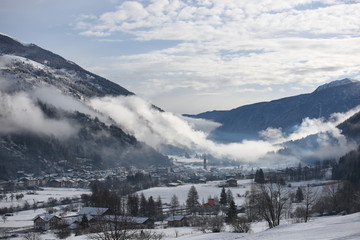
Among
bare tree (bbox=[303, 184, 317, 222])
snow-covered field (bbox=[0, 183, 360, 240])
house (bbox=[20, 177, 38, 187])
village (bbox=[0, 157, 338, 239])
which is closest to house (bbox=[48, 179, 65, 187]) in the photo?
village (bbox=[0, 157, 338, 239])

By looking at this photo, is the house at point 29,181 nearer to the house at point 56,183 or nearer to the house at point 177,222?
the house at point 56,183

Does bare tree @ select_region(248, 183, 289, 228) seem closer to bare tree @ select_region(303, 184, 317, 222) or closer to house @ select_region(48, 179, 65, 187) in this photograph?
bare tree @ select_region(303, 184, 317, 222)

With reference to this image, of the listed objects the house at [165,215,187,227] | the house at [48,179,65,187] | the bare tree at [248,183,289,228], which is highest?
the bare tree at [248,183,289,228]

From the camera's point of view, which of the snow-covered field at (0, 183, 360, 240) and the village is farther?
the village

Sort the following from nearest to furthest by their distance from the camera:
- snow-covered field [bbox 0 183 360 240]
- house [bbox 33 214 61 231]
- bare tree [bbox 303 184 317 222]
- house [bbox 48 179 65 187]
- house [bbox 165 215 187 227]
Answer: snow-covered field [bbox 0 183 360 240]
bare tree [bbox 303 184 317 222]
house [bbox 165 215 187 227]
house [bbox 33 214 61 231]
house [bbox 48 179 65 187]

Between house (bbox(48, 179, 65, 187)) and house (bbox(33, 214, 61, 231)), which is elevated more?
house (bbox(48, 179, 65, 187))

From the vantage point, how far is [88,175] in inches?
7461

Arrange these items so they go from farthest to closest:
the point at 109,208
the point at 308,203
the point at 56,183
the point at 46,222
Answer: the point at 56,183, the point at 46,222, the point at 109,208, the point at 308,203

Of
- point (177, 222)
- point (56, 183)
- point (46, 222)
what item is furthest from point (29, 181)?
point (177, 222)

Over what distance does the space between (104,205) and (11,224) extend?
19.1 metres

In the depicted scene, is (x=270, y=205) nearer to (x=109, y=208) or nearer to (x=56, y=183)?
(x=109, y=208)

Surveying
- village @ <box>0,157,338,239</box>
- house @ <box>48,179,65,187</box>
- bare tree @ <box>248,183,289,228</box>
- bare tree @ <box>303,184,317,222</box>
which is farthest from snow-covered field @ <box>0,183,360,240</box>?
house @ <box>48,179,65,187</box>

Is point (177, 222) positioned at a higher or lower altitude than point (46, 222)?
lower

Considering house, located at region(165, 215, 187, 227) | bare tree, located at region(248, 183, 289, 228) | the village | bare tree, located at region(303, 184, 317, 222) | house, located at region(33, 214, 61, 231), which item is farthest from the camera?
house, located at region(33, 214, 61, 231)
